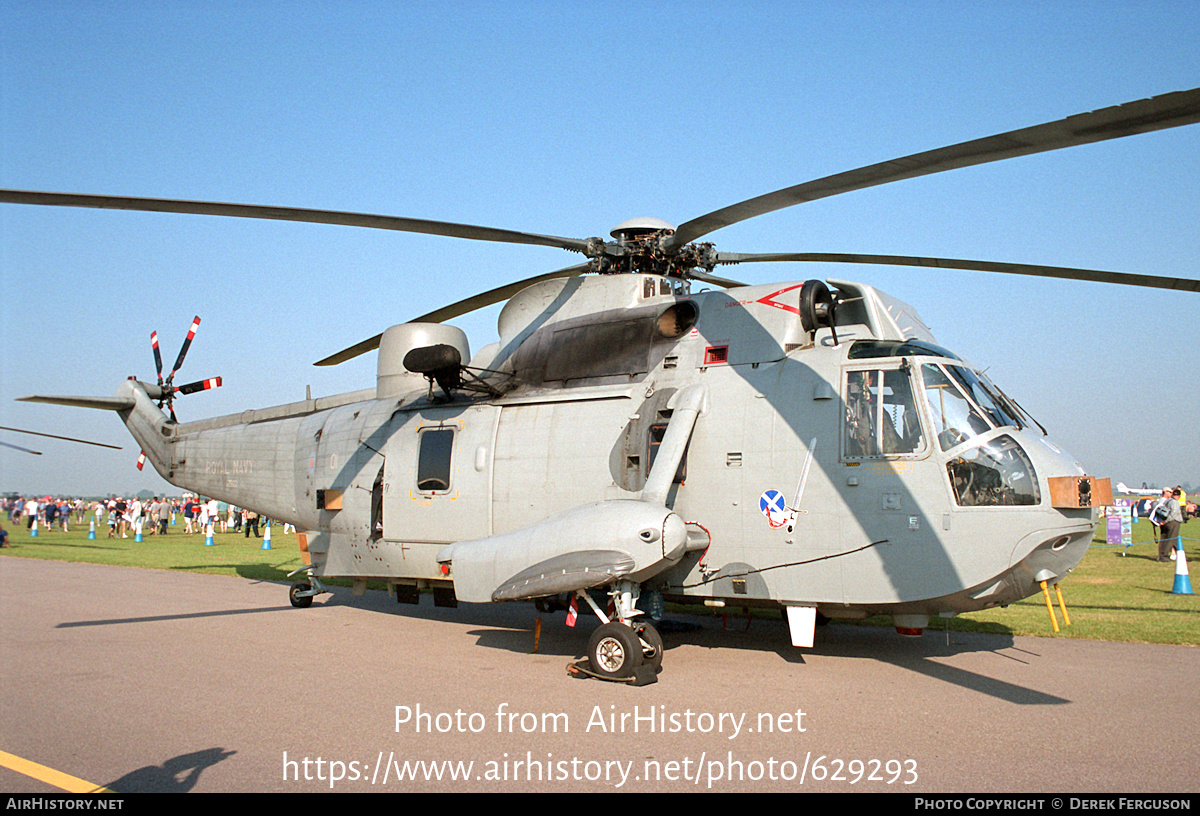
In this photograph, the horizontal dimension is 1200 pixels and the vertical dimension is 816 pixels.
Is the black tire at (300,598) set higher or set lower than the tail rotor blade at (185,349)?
lower

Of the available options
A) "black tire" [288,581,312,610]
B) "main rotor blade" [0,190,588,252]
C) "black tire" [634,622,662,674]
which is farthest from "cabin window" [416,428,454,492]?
"black tire" [288,581,312,610]

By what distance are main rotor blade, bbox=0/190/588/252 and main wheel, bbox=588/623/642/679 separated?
412 cm

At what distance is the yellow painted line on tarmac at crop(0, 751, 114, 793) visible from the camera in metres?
4.57

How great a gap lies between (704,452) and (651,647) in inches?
79.8

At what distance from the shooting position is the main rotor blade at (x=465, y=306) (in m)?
9.98

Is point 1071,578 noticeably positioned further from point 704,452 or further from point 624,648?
point 624,648

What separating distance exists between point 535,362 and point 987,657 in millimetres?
5941

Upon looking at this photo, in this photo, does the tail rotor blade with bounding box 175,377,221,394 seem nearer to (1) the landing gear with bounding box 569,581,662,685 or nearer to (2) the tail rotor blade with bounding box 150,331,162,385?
(2) the tail rotor blade with bounding box 150,331,162,385

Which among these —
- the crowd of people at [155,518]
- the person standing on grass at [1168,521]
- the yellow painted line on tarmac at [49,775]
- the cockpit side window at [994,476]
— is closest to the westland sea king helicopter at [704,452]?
the cockpit side window at [994,476]

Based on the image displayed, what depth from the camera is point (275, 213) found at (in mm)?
7316

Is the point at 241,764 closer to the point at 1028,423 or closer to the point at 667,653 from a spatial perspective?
the point at 667,653

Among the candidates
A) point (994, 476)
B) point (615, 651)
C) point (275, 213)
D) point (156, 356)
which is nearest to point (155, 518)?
point (156, 356)

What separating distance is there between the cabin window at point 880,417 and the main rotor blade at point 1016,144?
1.94 metres

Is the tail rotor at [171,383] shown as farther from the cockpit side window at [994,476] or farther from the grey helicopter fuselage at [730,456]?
the cockpit side window at [994,476]
